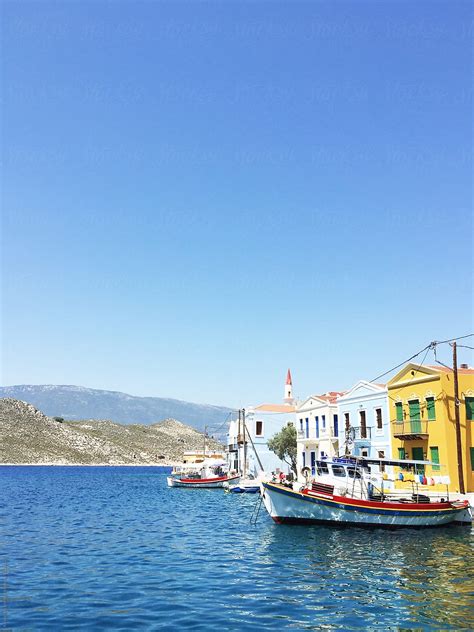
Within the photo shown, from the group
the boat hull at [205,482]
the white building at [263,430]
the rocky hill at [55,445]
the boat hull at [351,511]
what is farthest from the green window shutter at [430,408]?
the rocky hill at [55,445]

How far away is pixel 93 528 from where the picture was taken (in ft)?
103

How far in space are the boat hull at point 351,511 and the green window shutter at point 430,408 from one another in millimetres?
8874

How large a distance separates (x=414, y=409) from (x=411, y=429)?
4.98 feet

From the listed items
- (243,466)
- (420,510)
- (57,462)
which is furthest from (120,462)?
(420,510)

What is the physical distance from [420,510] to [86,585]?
1986 cm

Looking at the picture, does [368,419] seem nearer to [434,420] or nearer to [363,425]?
[363,425]

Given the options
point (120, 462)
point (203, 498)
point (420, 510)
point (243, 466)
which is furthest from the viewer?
point (120, 462)

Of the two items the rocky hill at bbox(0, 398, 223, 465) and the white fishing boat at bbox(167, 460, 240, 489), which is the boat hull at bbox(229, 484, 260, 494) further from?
the rocky hill at bbox(0, 398, 223, 465)

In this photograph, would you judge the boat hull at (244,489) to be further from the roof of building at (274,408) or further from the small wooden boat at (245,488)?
the roof of building at (274,408)

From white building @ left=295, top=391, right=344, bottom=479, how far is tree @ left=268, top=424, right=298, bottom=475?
5.09 m

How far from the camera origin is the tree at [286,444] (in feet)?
230

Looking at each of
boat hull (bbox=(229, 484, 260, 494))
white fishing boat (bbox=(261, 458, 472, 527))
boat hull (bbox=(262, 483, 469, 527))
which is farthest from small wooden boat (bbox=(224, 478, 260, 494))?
boat hull (bbox=(262, 483, 469, 527))

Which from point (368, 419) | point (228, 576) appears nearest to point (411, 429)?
point (368, 419)

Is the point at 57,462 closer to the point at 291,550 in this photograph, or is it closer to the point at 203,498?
the point at 203,498
